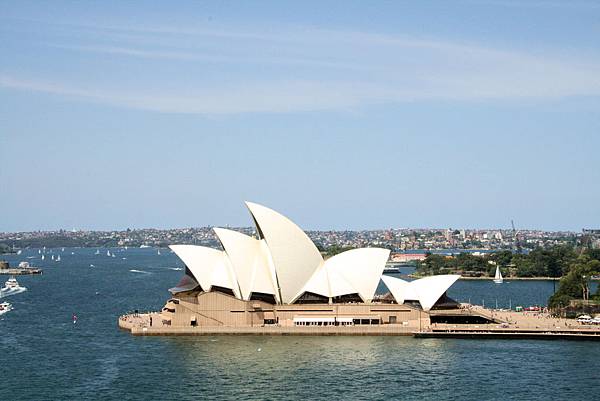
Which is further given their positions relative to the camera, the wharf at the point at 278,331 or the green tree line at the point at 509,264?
the green tree line at the point at 509,264

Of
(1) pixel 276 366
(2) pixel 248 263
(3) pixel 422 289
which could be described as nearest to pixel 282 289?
(2) pixel 248 263

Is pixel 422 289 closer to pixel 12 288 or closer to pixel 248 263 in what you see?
pixel 248 263

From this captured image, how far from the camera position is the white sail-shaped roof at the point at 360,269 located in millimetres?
58656

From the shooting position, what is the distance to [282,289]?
5784cm

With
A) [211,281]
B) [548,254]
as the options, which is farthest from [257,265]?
[548,254]

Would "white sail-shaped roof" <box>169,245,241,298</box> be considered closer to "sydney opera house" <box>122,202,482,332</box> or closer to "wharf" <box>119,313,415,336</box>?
"sydney opera house" <box>122,202,482,332</box>

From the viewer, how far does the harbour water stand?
3900 centimetres

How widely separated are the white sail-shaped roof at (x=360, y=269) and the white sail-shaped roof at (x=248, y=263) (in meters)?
4.30

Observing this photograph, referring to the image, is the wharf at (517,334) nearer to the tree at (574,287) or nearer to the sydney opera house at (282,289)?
the sydney opera house at (282,289)

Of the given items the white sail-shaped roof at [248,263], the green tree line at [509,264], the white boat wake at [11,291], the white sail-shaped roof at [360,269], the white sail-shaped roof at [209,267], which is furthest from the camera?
the green tree line at [509,264]

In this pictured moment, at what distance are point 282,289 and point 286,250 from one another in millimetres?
2566

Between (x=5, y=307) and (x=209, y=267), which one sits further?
(x=5, y=307)

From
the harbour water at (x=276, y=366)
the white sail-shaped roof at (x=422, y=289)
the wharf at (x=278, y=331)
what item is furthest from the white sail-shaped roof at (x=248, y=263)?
the white sail-shaped roof at (x=422, y=289)

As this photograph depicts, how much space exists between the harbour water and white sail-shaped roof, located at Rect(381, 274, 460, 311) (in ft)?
17.8
